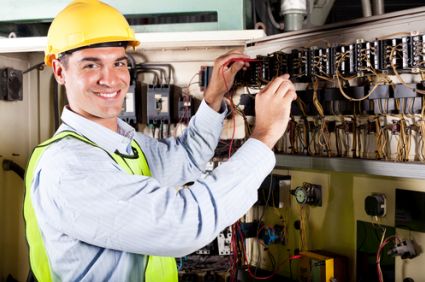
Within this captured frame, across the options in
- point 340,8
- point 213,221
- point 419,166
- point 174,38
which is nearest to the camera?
point 213,221

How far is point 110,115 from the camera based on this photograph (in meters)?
1.35

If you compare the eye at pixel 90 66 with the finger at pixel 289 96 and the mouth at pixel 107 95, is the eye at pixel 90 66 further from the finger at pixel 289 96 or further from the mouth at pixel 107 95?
the finger at pixel 289 96

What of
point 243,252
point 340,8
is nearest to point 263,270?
point 243,252

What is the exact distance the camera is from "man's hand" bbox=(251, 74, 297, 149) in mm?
1207

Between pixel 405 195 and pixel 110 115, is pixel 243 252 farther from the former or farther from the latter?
pixel 110 115

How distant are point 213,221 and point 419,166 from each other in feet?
1.93

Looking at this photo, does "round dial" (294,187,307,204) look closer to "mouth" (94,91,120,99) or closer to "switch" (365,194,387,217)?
"switch" (365,194,387,217)

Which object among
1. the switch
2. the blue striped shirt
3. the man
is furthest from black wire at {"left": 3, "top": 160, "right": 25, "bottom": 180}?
the switch

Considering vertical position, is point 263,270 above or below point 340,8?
below

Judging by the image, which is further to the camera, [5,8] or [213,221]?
[5,8]

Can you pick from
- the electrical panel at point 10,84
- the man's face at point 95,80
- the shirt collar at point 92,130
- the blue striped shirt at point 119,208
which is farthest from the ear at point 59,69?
the electrical panel at point 10,84

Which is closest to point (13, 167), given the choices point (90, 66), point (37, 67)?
point (37, 67)

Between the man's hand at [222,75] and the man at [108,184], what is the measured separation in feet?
0.04

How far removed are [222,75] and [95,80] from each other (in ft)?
1.43
